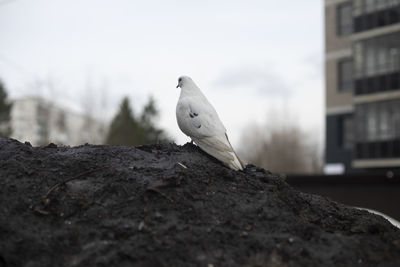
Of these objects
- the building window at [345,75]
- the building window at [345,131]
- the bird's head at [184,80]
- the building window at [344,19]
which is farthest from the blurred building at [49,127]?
the bird's head at [184,80]

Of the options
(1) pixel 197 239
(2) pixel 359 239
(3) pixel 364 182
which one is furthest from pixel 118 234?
(3) pixel 364 182

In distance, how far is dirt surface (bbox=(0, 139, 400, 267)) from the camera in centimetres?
253

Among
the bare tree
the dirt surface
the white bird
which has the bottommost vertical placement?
the bare tree

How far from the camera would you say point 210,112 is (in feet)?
12.1

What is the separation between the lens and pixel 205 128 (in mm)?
3553

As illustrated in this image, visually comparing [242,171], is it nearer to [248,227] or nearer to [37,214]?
[248,227]

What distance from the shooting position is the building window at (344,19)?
83.0ft

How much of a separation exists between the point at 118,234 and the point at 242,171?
1.16m

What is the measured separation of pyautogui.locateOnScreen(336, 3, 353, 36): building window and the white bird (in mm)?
23465

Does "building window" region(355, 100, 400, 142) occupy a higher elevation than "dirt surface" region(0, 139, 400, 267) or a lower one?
lower

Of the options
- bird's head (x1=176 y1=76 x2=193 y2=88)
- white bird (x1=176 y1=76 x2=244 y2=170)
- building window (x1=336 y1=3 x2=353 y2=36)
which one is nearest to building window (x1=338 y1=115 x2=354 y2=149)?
building window (x1=336 y1=3 x2=353 y2=36)

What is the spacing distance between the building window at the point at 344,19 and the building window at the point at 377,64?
11.9 ft

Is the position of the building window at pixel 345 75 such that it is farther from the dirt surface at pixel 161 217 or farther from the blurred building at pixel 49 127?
the dirt surface at pixel 161 217

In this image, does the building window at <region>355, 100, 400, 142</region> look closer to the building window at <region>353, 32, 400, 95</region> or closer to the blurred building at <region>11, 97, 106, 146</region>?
the building window at <region>353, 32, 400, 95</region>
